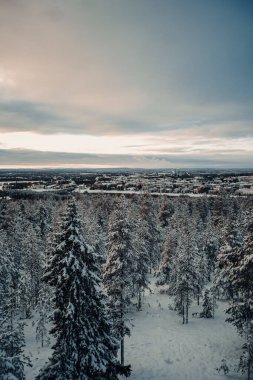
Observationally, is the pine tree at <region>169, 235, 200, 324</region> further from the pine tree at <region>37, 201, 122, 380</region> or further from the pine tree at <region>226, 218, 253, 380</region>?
the pine tree at <region>37, 201, 122, 380</region>

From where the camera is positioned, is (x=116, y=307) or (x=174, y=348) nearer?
(x=116, y=307)

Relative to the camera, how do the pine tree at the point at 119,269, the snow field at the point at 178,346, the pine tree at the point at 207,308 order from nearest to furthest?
the pine tree at the point at 119,269
the snow field at the point at 178,346
the pine tree at the point at 207,308

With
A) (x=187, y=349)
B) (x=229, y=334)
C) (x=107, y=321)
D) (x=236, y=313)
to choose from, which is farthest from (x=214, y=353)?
(x=107, y=321)

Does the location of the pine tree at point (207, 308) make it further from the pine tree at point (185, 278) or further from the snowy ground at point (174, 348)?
the pine tree at point (185, 278)

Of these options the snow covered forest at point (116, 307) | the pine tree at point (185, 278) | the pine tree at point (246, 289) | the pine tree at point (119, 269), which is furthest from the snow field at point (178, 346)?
the pine tree at point (119, 269)

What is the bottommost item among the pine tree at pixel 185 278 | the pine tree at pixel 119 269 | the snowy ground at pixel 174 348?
the snowy ground at pixel 174 348

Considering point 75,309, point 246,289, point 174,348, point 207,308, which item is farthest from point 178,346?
point 75,309

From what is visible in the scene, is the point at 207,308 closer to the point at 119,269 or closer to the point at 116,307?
the point at 116,307

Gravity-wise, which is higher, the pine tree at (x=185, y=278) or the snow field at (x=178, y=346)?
the pine tree at (x=185, y=278)
